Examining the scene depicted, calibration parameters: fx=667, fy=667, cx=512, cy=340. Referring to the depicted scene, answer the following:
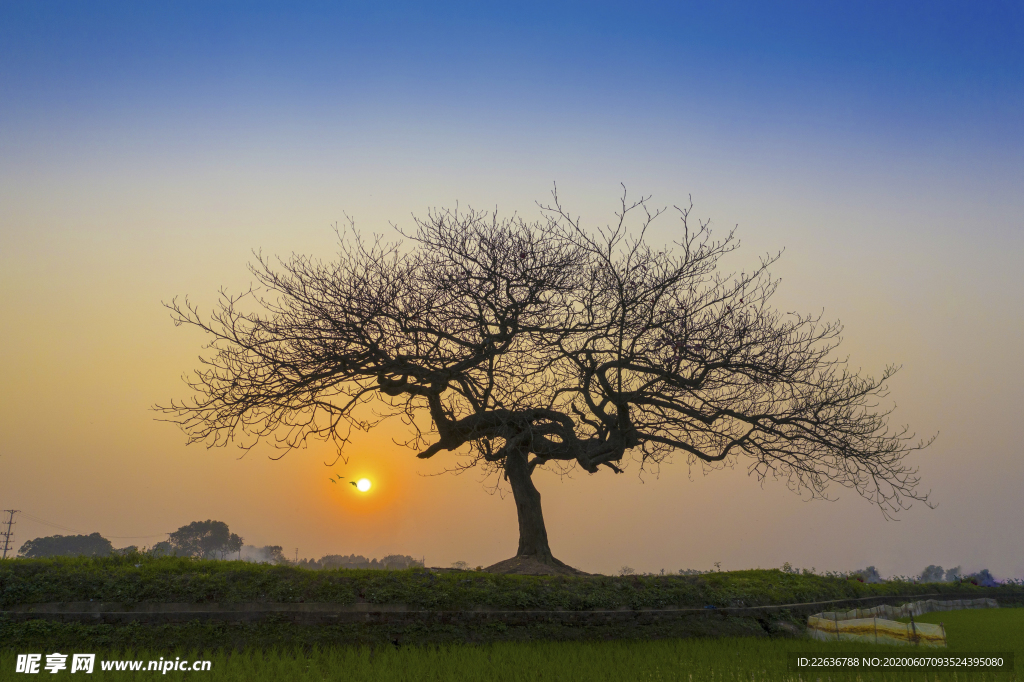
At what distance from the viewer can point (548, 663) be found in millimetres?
→ 9438

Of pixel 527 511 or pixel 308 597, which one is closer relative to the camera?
pixel 308 597

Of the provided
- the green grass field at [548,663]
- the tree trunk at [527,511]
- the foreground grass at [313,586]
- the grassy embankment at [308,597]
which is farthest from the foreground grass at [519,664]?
the tree trunk at [527,511]

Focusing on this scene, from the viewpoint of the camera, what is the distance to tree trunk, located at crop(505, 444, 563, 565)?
53.9 ft

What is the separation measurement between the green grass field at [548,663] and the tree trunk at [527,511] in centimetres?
492

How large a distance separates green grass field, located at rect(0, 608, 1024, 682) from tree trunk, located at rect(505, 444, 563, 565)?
194 inches

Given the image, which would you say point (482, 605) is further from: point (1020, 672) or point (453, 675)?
point (1020, 672)

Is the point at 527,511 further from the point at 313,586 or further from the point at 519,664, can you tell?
the point at 519,664

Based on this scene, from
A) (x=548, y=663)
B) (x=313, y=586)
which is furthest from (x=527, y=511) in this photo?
(x=548, y=663)

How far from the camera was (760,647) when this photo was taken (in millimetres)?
11586

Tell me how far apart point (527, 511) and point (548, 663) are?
288 inches

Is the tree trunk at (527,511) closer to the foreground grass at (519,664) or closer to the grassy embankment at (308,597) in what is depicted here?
the grassy embankment at (308,597)

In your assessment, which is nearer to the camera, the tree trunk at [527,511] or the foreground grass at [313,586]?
the foreground grass at [313,586]

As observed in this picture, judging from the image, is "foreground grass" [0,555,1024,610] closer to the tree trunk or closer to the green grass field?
the green grass field

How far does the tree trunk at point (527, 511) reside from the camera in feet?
53.9
